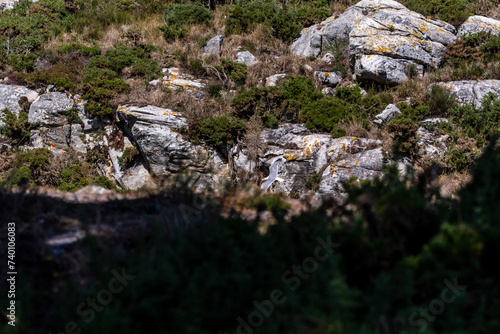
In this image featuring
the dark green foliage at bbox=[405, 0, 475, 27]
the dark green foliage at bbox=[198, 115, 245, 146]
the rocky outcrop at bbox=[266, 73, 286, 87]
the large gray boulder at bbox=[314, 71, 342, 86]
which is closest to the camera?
the dark green foliage at bbox=[198, 115, 245, 146]

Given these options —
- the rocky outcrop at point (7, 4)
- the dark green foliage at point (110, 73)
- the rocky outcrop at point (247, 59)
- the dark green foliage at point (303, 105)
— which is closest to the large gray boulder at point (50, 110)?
the dark green foliage at point (110, 73)

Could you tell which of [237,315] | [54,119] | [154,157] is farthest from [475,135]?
[54,119]

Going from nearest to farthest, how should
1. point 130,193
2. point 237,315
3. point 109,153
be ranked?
1. point 237,315
2. point 130,193
3. point 109,153

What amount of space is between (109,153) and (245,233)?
9440 millimetres

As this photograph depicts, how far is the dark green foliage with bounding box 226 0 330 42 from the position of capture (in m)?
14.7

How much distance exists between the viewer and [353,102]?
1171 cm

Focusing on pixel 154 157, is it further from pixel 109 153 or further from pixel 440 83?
pixel 440 83

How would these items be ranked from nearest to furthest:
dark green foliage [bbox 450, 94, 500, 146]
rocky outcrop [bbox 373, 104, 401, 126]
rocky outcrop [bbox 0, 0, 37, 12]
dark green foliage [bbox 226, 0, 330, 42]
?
dark green foliage [bbox 450, 94, 500, 146] < rocky outcrop [bbox 373, 104, 401, 126] < dark green foliage [bbox 226, 0, 330, 42] < rocky outcrop [bbox 0, 0, 37, 12]

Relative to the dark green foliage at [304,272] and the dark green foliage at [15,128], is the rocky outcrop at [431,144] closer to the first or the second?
the dark green foliage at [304,272]

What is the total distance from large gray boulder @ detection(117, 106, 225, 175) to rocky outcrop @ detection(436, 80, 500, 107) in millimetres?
6280

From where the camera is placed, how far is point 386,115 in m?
10.6

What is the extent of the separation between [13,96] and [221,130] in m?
6.40

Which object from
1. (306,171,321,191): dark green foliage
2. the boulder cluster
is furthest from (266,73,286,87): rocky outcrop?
(306,171,321,191): dark green foliage

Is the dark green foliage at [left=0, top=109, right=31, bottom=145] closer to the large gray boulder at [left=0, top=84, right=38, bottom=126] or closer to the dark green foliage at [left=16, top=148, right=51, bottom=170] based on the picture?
the large gray boulder at [left=0, top=84, right=38, bottom=126]
